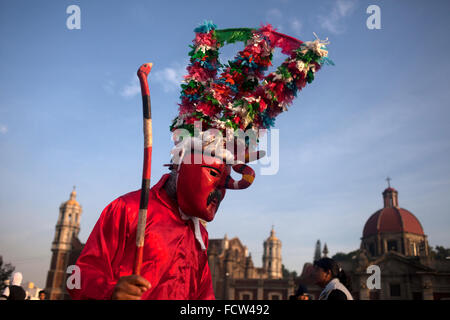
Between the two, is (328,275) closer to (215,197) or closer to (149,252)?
(215,197)

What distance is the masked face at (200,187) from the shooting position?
2729 millimetres

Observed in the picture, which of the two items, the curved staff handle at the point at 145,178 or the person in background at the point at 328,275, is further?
the person in background at the point at 328,275

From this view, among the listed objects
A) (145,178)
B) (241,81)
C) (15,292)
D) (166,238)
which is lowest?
(15,292)

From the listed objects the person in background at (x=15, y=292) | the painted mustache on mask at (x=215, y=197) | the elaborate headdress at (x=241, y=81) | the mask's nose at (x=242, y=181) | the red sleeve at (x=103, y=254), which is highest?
the elaborate headdress at (x=241, y=81)

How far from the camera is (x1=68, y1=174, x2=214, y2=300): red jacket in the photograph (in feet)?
7.81

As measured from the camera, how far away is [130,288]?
1.92 m

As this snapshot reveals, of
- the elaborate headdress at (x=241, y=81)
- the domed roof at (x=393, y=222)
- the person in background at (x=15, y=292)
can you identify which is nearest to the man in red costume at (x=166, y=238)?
the elaborate headdress at (x=241, y=81)

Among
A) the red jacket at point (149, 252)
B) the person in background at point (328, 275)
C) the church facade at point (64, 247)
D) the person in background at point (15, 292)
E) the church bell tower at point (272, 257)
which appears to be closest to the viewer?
the red jacket at point (149, 252)

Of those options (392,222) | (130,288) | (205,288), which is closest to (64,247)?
(392,222)

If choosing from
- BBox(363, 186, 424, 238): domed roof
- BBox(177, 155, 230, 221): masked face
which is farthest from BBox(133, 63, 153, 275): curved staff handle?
BBox(363, 186, 424, 238): domed roof

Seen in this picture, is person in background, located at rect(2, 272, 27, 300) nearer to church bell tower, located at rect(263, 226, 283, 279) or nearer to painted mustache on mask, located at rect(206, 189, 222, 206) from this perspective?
painted mustache on mask, located at rect(206, 189, 222, 206)

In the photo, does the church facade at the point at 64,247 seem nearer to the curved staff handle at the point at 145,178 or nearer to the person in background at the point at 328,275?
the person in background at the point at 328,275

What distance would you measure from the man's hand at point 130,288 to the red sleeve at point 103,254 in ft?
0.78

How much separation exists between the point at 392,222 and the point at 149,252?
40.1 metres
